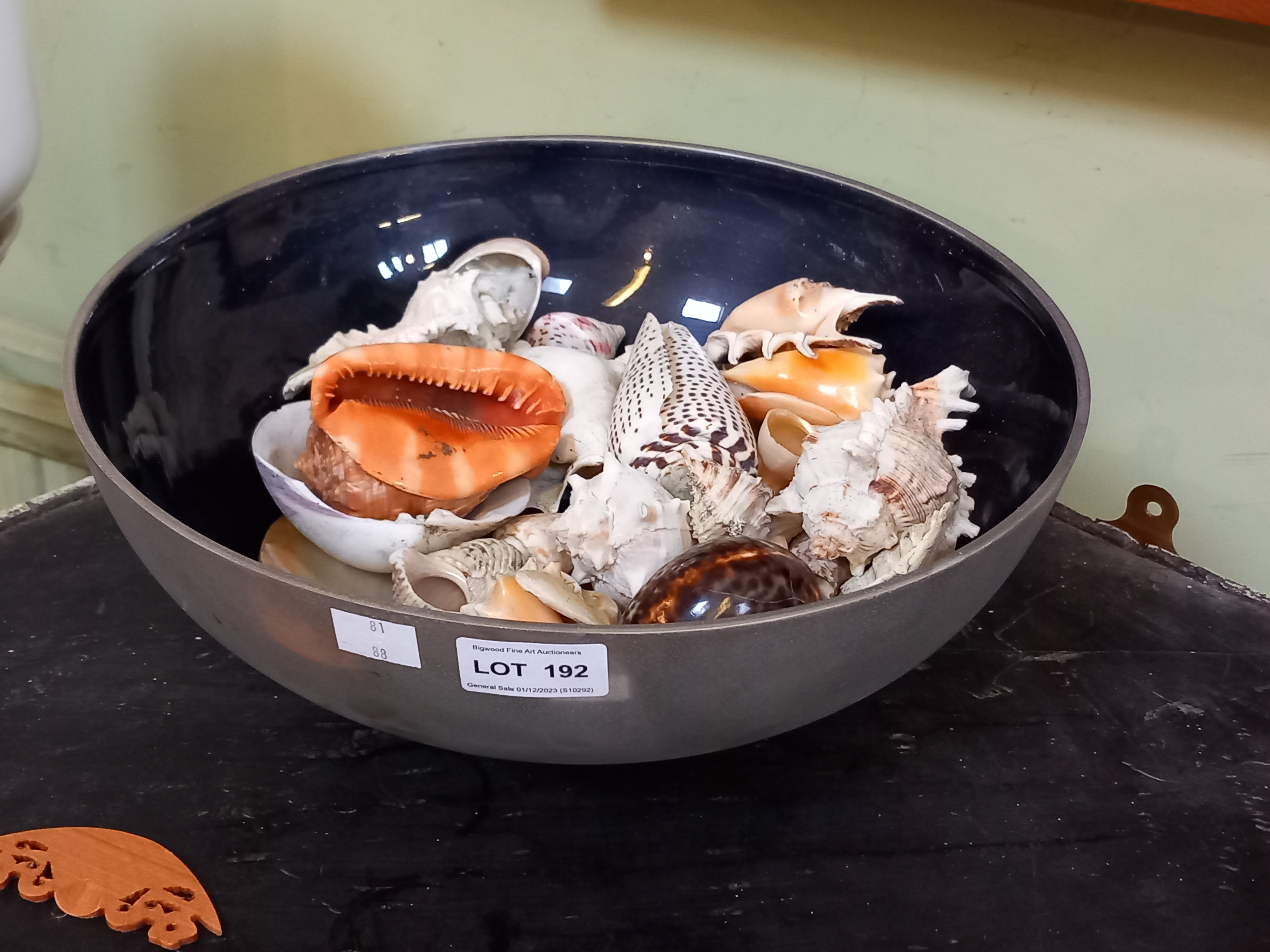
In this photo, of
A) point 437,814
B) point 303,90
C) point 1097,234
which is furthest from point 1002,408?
point 303,90

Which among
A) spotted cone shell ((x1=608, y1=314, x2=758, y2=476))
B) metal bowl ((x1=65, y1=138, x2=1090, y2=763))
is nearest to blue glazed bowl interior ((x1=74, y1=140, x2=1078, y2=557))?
metal bowl ((x1=65, y1=138, x2=1090, y2=763))

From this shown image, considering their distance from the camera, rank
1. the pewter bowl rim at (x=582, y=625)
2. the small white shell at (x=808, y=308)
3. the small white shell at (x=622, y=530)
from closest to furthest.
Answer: the pewter bowl rim at (x=582, y=625)
the small white shell at (x=622, y=530)
the small white shell at (x=808, y=308)

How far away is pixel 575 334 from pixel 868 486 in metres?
0.21

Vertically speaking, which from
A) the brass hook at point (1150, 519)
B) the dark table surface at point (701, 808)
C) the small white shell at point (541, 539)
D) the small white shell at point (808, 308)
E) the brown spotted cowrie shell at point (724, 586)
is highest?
the small white shell at point (808, 308)

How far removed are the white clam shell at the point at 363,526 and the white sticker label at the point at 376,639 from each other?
137 millimetres

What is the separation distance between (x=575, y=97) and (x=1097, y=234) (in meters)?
0.35

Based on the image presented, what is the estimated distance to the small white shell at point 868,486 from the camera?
41 centimetres

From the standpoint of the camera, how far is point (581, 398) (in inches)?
19.8

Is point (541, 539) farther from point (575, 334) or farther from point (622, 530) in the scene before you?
point (575, 334)

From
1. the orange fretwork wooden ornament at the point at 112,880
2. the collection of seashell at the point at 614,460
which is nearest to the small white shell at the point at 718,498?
the collection of seashell at the point at 614,460

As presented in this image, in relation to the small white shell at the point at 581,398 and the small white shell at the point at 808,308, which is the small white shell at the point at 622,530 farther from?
the small white shell at the point at 808,308

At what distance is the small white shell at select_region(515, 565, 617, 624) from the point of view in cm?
37

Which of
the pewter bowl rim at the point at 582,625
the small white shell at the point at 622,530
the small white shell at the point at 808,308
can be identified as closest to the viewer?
the pewter bowl rim at the point at 582,625

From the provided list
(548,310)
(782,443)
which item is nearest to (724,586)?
(782,443)
